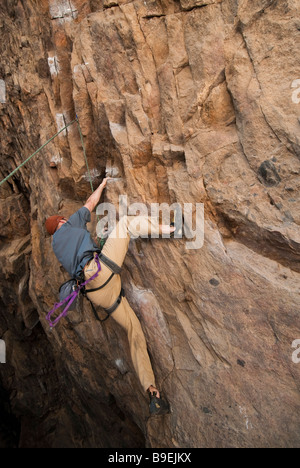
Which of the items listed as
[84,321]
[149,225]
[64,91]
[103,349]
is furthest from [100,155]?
[103,349]

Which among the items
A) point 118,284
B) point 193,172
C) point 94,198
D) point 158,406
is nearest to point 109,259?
point 118,284

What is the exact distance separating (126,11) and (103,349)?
6.02 meters

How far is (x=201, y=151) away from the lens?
12.5ft

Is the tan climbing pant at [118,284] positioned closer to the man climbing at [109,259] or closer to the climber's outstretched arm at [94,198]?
the man climbing at [109,259]

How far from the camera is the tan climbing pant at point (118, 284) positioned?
3848mm

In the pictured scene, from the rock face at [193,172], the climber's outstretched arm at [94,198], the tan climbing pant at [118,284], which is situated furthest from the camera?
the climber's outstretched arm at [94,198]

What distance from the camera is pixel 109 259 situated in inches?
151

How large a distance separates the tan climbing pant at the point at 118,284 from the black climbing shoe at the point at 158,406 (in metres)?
0.21

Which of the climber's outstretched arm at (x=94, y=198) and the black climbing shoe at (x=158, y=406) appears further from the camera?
the climber's outstretched arm at (x=94, y=198)

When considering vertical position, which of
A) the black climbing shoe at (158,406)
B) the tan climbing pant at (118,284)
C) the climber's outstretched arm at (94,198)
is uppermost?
the climber's outstretched arm at (94,198)

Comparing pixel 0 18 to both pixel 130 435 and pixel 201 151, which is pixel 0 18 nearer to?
pixel 201 151

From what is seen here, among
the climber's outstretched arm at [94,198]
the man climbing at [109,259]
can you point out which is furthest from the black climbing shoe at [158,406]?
the climber's outstretched arm at [94,198]

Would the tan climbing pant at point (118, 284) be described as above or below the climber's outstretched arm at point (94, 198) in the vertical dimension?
below

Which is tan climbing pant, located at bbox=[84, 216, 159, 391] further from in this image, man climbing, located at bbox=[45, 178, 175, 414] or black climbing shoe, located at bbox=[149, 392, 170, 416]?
black climbing shoe, located at bbox=[149, 392, 170, 416]
